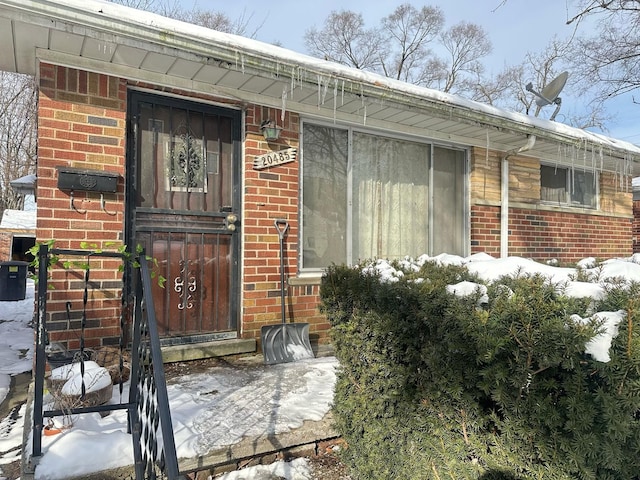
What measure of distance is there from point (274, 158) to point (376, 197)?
1.41 m

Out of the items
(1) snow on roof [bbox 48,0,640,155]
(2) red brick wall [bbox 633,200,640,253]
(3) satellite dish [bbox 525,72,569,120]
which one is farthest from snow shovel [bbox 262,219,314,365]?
(2) red brick wall [bbox 633,200,640,253]

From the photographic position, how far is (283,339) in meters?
4.02

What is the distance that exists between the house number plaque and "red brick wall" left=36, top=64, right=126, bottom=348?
1185mm

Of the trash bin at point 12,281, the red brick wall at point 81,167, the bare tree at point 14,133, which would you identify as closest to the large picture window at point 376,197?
the red brick wall at point 81,167

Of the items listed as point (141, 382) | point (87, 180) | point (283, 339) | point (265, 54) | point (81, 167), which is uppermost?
point (265, 54)

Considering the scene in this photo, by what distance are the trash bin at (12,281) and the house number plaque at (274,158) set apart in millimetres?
8358

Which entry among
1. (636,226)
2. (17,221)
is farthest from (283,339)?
(17,221)

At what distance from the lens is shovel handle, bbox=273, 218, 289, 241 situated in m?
4.19

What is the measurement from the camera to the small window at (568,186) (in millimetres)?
6438

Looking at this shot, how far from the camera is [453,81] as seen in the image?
20.2 m

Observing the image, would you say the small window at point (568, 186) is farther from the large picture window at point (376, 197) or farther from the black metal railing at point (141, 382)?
the black metal railing at point (141, 382)

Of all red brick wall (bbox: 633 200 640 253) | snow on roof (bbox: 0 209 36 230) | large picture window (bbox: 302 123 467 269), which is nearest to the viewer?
large picture window (bbox: 302 123 467 269)

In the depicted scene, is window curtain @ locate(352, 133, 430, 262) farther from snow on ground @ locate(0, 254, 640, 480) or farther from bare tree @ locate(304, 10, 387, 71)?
bare tree @ locate(304, 10, 387, 71)

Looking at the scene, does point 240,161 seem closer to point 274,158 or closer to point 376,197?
point 274,158
